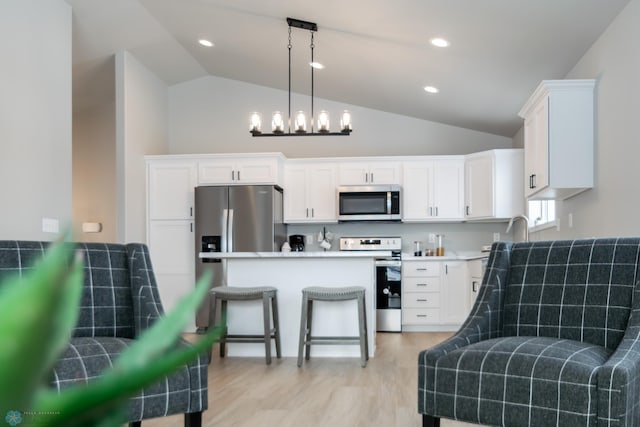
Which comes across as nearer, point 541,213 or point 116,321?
point 116,321

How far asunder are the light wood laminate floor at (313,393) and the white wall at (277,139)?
10.9 feet

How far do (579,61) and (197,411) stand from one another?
3.92 m

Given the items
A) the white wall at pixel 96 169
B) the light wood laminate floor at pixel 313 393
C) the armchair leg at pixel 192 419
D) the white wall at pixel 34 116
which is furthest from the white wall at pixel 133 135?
the armchair leg at pixel 192 419

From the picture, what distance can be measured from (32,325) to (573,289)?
2.68m

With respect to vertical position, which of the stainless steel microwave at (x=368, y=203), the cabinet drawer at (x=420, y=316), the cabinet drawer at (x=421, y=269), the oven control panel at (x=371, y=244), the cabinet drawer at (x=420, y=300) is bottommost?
the cabinet drawer at (x=420, y=316)

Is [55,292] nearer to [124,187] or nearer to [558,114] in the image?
[558,114]

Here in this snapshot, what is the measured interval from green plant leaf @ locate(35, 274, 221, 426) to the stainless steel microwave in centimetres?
713

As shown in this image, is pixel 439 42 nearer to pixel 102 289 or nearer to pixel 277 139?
pixel 277 139

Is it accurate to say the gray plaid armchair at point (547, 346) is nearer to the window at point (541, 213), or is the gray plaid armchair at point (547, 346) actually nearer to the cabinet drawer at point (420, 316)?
the window at point (541, 213)

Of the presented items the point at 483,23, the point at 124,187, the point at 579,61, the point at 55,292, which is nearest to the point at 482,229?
the point at 579,61

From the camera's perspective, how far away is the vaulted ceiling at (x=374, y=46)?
4.40 metres

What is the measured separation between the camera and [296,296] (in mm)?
5191

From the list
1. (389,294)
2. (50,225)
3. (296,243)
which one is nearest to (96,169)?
(296,243)

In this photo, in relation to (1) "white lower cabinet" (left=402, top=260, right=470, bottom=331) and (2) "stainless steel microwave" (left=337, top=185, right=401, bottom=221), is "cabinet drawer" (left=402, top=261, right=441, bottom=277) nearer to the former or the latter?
(1) "white lower cabinet" (left=402, top=260, right=470, bottom=331)
